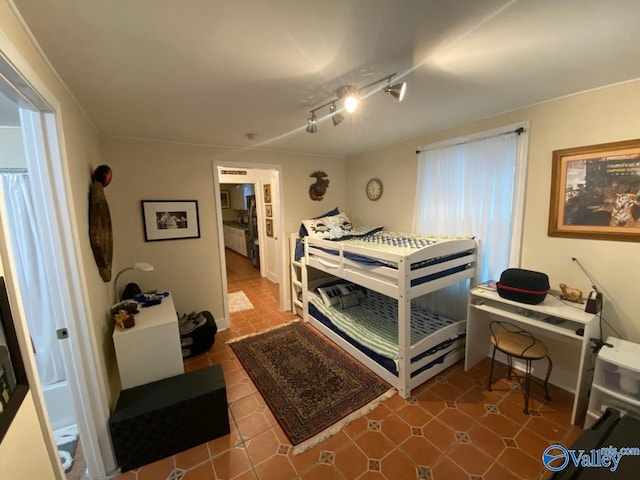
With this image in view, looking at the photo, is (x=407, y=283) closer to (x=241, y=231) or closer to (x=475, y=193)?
(x=475, y=193)

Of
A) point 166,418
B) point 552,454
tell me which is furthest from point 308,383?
point 552,454

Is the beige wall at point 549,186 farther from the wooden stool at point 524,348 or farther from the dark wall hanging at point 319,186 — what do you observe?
the dark wall hanging at point 319,186

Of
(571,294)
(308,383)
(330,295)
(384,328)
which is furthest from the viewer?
(330,295)

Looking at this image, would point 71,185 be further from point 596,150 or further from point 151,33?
point 596,150

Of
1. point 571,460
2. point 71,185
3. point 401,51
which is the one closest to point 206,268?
point 71,185

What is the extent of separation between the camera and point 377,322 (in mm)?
2875

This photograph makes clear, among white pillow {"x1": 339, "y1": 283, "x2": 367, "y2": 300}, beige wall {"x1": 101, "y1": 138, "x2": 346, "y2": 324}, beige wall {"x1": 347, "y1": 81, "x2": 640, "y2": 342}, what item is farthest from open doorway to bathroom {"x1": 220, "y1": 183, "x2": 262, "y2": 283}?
beige wall {"x1": 347, "y1": 81, "x2": 640, "y2": 342}

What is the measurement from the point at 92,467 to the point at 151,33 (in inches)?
93.2

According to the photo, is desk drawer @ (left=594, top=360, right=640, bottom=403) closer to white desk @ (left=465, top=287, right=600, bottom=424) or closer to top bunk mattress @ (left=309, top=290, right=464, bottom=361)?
white desk @ (left=465, top=287, right=600, bottom=424)

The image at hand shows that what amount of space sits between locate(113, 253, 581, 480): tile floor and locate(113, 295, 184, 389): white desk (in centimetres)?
54

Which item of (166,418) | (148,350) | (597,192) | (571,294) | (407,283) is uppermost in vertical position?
(597,192)

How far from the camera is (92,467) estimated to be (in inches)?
62.1

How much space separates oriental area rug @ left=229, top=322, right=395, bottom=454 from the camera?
194 centimetres

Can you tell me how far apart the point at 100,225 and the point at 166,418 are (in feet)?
4.52
